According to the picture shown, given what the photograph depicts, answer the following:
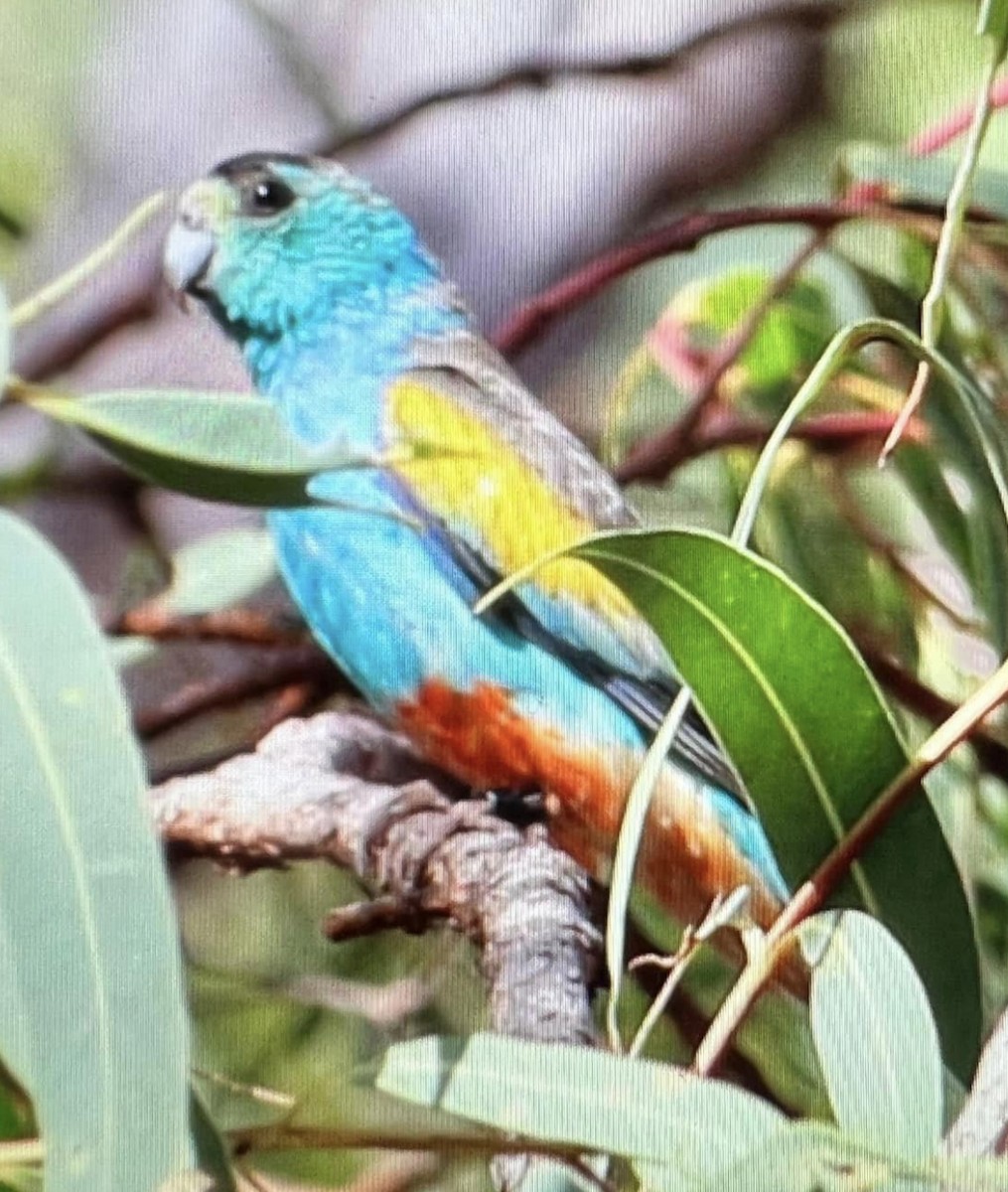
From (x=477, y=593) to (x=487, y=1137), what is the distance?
0.61 ft

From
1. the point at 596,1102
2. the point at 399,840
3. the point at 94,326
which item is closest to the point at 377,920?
the point at 399,840

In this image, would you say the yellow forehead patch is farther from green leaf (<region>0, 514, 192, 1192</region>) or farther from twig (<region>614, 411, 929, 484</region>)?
green leaf (<region>0, 514, 192, 1192</region>)

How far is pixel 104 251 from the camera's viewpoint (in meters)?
0.62

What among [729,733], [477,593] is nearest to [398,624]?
[477,593]

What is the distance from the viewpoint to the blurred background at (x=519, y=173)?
617 mm

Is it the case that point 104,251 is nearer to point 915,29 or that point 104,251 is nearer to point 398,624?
point 398,624

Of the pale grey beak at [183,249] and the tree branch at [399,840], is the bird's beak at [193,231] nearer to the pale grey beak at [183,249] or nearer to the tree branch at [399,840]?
the pale grey beak at [183,249]

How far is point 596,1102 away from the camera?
496 millimetres

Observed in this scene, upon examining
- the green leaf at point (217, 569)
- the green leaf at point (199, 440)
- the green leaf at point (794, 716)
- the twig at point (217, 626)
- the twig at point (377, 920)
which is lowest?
the twig at point (377, 920)

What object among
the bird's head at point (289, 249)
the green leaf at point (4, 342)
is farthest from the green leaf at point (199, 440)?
the bird's head at point (289, 249)

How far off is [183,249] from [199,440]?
14 cm

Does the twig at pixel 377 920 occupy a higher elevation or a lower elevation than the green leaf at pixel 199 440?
lower

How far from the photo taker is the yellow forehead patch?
613 millimetres

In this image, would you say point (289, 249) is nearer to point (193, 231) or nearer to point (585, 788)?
point (193, 231)
